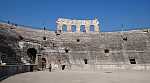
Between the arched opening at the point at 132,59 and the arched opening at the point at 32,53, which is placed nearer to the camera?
the arched opening at the point at 32,53

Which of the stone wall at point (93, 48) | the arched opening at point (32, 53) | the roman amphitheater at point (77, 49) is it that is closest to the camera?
the roman amphitheater at point (77, 49)

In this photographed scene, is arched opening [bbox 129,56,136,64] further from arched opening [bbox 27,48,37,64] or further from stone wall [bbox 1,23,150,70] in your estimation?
arched opening [bbox 27,48,37,64]

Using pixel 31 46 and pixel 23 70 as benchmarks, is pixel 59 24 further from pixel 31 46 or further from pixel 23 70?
pixel 23 70

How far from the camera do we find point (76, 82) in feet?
39.1

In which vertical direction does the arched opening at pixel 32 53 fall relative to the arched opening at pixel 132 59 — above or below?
above

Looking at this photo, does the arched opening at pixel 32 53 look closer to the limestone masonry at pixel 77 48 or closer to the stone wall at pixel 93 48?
the limestone masonry at pixel 77 48

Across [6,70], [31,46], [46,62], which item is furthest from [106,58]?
[6,70]

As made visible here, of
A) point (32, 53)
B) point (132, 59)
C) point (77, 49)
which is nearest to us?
point (32, 53)

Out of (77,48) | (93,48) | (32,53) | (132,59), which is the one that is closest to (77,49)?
(77,48)

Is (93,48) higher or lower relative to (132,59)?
higher

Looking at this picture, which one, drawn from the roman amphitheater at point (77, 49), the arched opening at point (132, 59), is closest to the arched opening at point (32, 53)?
the roman amphitheater at point (77, 49)

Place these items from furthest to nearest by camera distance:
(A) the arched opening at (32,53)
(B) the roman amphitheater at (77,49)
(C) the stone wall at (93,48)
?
(C) the stone wall at (93,48), (A) the arched opening at (32,53), (B) the roman amphitheater at (77,49)

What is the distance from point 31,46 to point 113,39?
13350mm

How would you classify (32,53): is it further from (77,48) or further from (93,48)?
(93,48)
